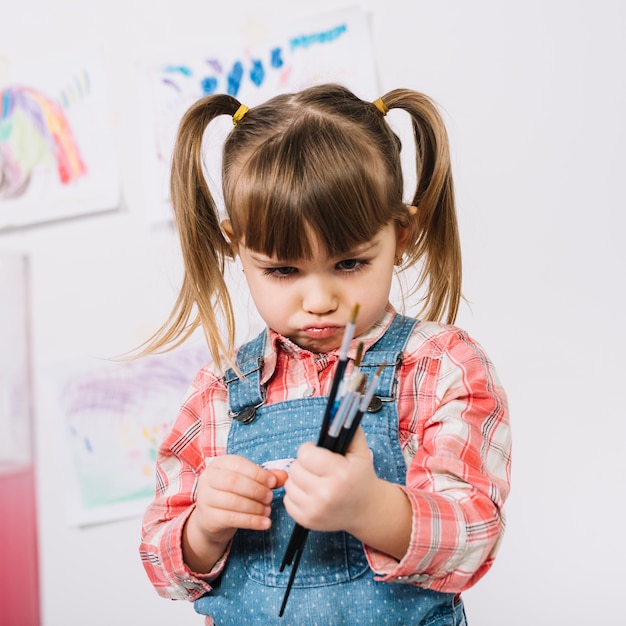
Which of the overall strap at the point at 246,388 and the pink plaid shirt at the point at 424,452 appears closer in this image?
the pink plaid shirt at the point at 424,452

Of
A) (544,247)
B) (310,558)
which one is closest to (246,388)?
(310,558)

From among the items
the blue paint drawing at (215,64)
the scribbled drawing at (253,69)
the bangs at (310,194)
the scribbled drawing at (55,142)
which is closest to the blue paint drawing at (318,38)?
the scribbled drawing at (253,69)

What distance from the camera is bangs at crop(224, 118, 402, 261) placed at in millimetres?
735

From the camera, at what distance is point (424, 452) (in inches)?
28.9

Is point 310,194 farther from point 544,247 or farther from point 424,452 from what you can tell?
point 544,247

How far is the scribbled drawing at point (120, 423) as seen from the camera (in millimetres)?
1467

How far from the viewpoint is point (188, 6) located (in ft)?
4.68

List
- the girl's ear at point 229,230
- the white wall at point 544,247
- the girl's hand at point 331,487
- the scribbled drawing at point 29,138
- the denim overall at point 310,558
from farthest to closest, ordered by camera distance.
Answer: the scribbled drawing at point 29,138 → the white wall at point 544,247 → the girl's ear at point 229,230 → the denim overall at point 310,558 → the girl's hand at point 331,487

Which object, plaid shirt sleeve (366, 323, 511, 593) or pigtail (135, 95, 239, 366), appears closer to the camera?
plaid shirt sleeve (366, 323, 511, 593)

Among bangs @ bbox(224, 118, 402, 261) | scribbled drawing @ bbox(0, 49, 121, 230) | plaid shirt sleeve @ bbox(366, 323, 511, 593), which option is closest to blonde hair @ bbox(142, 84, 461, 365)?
bangs @ bbox(224, 118, 402, 261)

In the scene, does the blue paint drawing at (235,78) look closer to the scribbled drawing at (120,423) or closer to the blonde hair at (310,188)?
the scribbled drawing at (120,423)

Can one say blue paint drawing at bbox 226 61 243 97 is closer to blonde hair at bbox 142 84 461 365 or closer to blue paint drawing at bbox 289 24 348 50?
blue paint drawing at bbox 289 24 348 50

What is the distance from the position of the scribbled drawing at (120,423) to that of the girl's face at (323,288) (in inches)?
27.2

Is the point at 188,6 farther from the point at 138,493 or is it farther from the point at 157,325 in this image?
the point at 138,493
